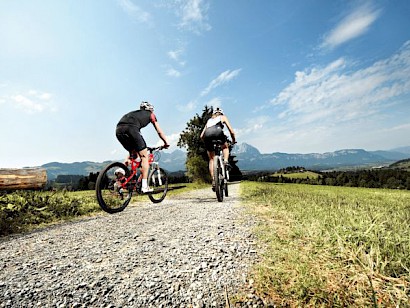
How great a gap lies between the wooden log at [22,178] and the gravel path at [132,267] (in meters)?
3.99

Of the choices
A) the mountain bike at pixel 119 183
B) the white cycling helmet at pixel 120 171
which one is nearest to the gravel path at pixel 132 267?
the mountain bike at pixel 119 183

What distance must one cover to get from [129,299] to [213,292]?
2.82 feet

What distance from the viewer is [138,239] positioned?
4.13m

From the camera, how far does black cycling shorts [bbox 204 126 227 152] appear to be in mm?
8477

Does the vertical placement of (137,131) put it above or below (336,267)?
above

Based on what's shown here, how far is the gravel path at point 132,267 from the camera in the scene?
93.6 inches

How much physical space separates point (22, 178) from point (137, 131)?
460 centimetres

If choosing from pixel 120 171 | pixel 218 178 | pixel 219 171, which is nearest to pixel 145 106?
pixel 120 171

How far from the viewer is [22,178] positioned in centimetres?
816

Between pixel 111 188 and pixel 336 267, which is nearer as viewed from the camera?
pixel 336 267

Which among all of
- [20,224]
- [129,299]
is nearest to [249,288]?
[129,299]

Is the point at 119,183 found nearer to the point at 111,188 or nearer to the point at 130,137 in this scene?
the point at 111,188

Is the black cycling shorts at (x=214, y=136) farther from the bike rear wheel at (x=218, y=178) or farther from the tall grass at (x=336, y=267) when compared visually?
the tall grass at (x=336, y=267)

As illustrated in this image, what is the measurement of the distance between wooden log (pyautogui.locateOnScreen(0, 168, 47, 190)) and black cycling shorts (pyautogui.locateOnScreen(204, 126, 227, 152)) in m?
6.45
